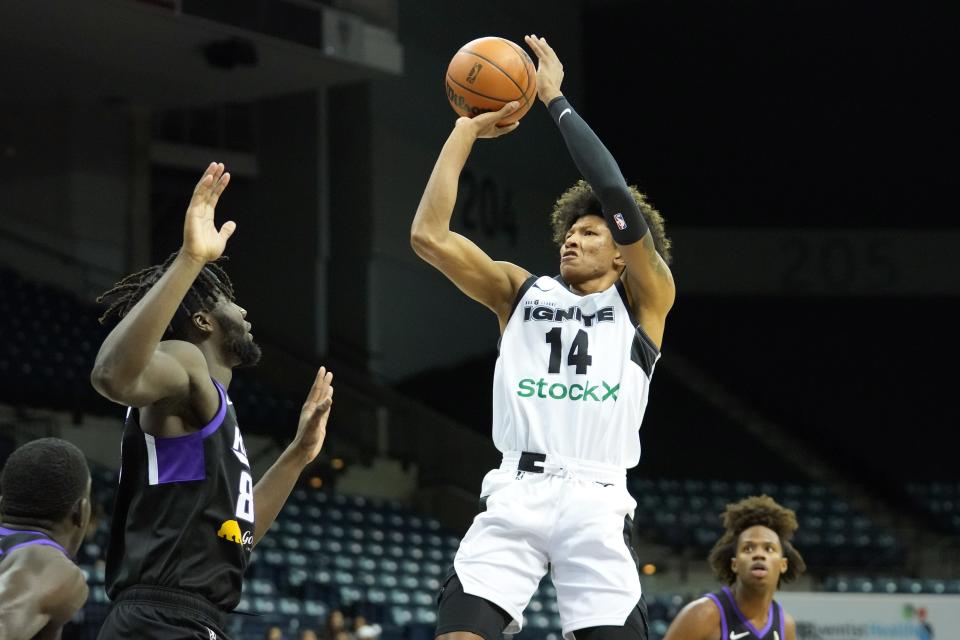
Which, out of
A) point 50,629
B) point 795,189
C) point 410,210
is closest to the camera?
point 50,629

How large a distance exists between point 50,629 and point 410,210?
16850mm

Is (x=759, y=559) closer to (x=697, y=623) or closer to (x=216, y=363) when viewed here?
(x=697, y=623)

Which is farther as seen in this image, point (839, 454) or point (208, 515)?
point (839, 454)

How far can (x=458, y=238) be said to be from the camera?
185 inches

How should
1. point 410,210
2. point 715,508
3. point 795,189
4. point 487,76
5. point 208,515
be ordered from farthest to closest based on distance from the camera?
point 795,189 < point 410,210 < point 715,508 < point 487,76 < point 208,515

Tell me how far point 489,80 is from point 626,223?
2.55 ft

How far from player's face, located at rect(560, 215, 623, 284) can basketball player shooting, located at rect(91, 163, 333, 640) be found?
4.09 ft

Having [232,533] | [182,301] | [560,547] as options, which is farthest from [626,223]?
[232,533]

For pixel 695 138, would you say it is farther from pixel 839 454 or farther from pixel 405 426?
pixel 405 426

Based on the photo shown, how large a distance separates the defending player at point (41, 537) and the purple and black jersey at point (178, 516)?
157 millimetres

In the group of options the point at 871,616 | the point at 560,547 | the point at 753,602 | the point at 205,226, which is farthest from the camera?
the point at 871,616

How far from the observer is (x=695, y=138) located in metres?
23.4

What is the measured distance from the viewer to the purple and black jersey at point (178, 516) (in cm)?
380

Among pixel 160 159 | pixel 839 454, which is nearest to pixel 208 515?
pixel 160 159
